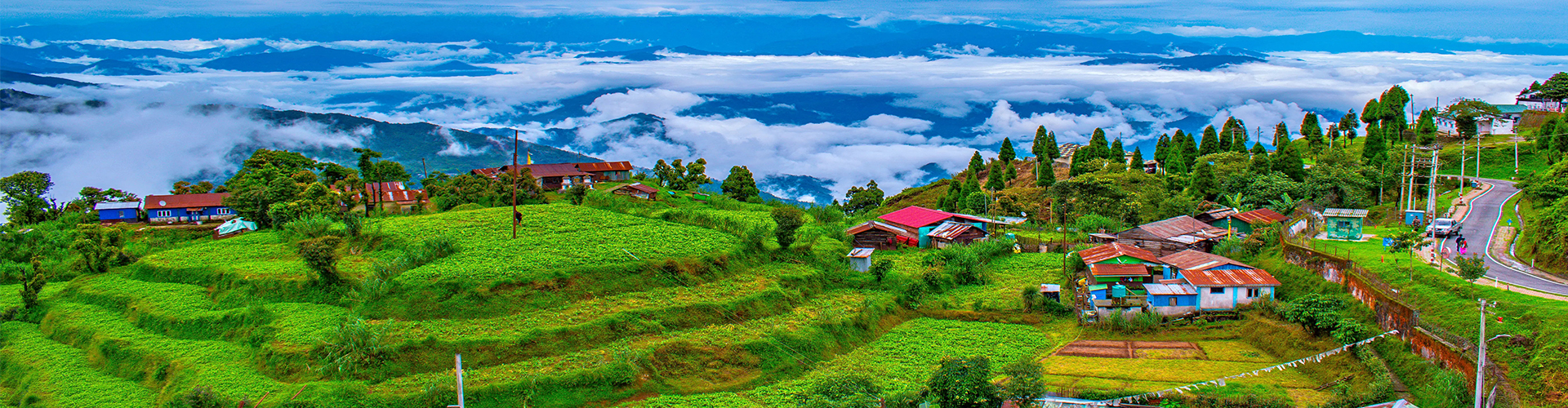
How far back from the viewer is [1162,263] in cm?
3347

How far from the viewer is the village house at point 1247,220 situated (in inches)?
1619

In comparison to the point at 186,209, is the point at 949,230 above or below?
below

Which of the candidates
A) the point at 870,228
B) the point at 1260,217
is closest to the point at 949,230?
the point at 870,228

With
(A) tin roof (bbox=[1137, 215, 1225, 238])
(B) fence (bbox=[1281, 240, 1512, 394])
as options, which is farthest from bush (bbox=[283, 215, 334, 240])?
(A) tin roof (bbox=[1137, 215, 1225, 238])

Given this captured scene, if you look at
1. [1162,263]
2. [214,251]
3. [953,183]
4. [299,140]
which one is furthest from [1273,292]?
[299,140]

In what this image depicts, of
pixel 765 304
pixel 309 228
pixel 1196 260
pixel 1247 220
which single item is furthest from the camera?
pixel 1247 220

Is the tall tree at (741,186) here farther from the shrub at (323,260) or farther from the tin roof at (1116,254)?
the shrub at (323,260)

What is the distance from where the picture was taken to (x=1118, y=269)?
32281mm

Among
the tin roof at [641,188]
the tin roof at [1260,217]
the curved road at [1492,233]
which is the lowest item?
the tin roof at [1260,217]

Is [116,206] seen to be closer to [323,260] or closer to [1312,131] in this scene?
[323,260]

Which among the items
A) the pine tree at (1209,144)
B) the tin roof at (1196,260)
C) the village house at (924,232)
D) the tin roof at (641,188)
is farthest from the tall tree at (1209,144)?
the tin roof at (641,188)

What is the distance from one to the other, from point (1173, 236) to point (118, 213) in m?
53.8

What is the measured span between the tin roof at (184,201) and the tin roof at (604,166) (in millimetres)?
20623

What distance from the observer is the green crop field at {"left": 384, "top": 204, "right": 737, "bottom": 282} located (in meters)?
26.0
